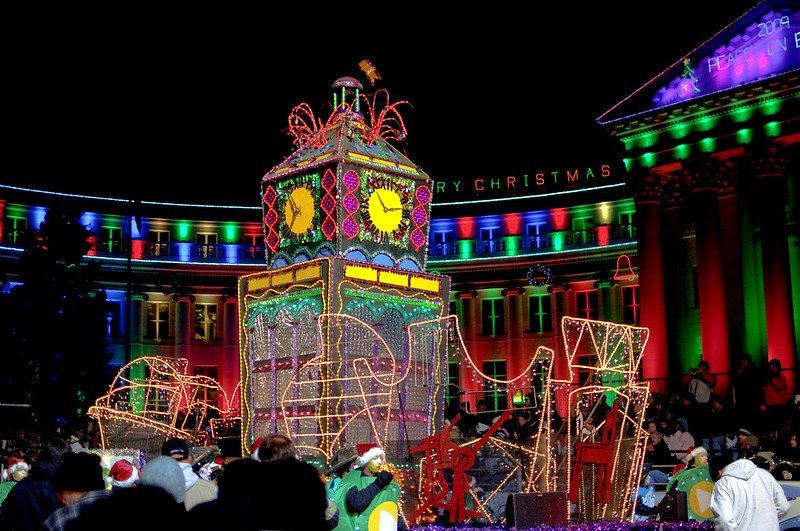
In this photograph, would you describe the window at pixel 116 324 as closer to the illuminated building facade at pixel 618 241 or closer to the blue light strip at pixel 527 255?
the illuminated building facade at pixel 618 241

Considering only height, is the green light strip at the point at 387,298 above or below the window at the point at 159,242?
below

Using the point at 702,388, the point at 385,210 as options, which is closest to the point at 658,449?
the point at 702,388

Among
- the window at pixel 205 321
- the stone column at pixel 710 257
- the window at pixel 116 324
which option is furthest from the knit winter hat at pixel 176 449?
the window at pixel 205 321

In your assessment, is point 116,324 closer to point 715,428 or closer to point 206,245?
point 206,245

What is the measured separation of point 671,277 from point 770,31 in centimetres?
896

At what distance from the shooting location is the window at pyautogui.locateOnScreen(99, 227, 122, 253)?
199 ft

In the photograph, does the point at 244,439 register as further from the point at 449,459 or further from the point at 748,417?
the point at 748,417

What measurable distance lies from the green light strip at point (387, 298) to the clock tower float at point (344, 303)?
0.05 ft

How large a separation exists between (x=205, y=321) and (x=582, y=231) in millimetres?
20993

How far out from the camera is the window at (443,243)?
62.5 meters

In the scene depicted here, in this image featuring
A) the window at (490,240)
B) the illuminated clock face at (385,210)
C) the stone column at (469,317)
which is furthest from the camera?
the stone column at (469,317)

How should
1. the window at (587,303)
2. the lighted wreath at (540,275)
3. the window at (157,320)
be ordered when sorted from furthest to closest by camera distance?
the window at (157,320)
the window at (587,303)
the lighted wreath at (540,275)

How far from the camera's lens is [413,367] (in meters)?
16.7

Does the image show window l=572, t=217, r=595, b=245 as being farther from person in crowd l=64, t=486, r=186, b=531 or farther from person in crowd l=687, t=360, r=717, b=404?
person in crowd l=64, t=486, r=186, b=531
